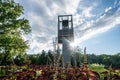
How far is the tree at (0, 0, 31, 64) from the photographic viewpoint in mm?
27219

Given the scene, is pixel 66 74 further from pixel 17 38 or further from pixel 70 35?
pixel 70 35

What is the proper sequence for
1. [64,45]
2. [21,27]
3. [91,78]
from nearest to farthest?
[91,78] < [21,27] < [64,45]

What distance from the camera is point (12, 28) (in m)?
28.1

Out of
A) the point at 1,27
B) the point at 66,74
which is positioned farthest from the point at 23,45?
the point at 66,74

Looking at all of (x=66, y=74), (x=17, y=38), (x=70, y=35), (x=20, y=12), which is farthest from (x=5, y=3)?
(x=66, y=74)

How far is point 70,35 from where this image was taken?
100 feet

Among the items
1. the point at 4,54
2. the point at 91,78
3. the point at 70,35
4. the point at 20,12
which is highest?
the point at 20,12

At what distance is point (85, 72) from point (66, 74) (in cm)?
85

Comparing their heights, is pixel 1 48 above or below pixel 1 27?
below

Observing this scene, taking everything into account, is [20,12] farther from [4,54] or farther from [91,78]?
[91,78]

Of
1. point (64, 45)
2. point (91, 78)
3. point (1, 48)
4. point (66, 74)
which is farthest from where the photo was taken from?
point (64, 45)

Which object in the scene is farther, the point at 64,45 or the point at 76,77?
the point at 64,45

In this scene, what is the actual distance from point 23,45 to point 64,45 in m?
5.39

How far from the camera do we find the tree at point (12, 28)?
89.3 ft
